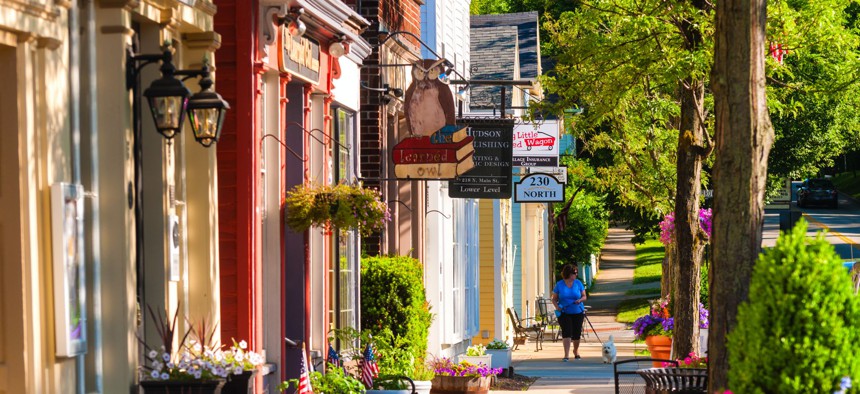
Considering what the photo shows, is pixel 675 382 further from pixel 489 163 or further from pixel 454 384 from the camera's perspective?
pixel 489 163

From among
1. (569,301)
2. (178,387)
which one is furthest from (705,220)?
(178,387)

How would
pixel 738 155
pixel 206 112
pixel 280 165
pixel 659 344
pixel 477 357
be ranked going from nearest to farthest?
pixel 738 155, pixel 206 112, pixel 280 165, pixel 477 357, pixel 659 344

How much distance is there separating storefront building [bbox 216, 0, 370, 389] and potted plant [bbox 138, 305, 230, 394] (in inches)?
83.0

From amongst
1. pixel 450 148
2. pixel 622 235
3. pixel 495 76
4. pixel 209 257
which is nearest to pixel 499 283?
pixel 495 76

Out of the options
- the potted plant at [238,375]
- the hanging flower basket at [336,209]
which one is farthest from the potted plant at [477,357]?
the potted plant at [238,375]

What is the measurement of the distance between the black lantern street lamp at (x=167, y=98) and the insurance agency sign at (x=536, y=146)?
56.6 feet

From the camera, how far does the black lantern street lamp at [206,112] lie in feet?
27.9

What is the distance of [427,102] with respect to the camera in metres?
15.6

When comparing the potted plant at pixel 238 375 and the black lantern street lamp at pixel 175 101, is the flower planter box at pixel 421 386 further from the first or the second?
the black lantern street lamp at pixel 175 101

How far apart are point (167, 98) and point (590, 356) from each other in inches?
737

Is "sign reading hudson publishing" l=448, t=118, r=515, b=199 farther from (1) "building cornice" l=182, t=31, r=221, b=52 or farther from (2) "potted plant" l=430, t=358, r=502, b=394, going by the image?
(1) "building cornice" l=182, t=31, r=221, b=52

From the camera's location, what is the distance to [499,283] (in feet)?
87.4

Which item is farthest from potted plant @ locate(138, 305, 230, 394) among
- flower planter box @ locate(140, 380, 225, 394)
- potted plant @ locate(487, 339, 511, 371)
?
potted plant @ locate(487, 339, 511, 371)

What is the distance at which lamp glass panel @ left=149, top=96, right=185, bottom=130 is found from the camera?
8.18 m
